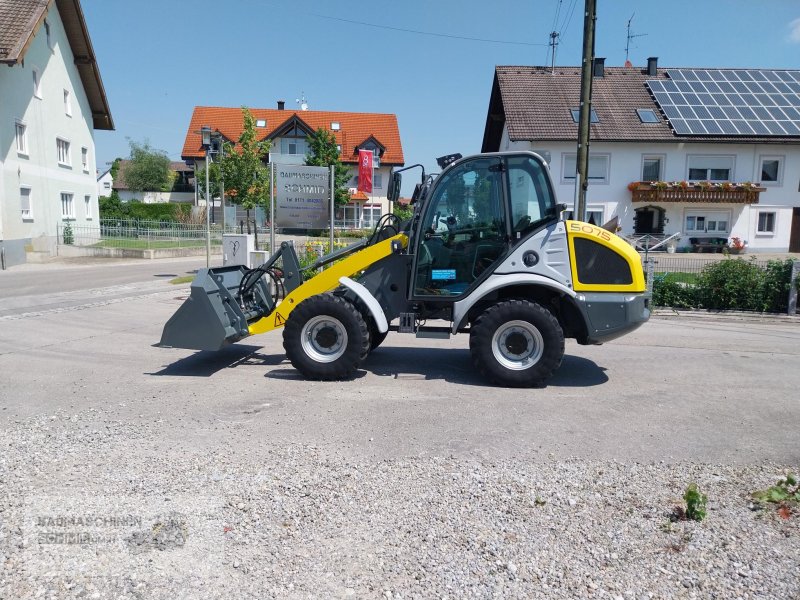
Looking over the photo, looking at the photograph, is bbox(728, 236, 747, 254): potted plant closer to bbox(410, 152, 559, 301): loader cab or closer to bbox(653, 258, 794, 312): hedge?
bbox(653, 258, 794, 312): hedge

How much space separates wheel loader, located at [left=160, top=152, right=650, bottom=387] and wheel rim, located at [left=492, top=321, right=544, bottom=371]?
0.01m

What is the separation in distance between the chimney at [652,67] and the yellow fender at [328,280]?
35.0 metres

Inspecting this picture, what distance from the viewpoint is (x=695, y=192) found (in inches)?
1318

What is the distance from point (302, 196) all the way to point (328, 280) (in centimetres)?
718

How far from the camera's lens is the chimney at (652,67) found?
3668cm

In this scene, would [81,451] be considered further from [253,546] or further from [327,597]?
[327,597]

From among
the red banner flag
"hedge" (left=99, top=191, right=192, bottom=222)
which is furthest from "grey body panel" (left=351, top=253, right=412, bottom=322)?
"hedge" (left=99, top=191, right=192, bottom=222)

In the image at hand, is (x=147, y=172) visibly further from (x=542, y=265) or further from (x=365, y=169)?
(x=542, y=265)

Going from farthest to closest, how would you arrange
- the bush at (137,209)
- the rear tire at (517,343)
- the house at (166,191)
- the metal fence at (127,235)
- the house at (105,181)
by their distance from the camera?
the house at (105,181) → the house at (166,191) → the bush at (137,209) → the metal fence at (127,235) → the rear tire at (517,343)

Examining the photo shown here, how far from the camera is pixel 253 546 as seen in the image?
3.46m

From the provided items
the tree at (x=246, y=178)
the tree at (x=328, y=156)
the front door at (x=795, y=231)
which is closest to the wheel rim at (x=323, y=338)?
the tree at (x=246, y=178)

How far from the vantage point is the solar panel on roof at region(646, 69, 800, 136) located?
1281 inches

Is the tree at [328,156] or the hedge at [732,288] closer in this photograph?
the hedge at [732,288]

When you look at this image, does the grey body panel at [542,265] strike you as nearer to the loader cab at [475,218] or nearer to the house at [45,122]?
the loader cab at [475,218]
